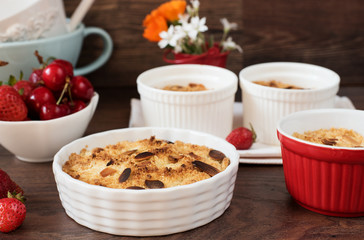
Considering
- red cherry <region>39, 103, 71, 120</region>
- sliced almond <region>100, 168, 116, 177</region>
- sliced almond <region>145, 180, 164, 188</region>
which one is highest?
red cherry <region>39, 103, 71, 120</region>

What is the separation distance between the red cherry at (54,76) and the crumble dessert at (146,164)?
0.19 metres

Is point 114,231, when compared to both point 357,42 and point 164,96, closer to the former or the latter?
point 164,96

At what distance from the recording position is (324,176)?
80 cm

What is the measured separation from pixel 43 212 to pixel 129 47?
0.79 meters

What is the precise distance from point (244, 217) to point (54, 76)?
1.58 ft

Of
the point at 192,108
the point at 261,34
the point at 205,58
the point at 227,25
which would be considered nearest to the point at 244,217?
the point at 192,108

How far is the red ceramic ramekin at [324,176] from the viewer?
0.78 meters

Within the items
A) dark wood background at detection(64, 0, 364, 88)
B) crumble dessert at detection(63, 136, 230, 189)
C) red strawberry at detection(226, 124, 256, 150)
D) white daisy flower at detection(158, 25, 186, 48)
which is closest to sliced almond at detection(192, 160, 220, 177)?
crumble dessert at detection(63, 136, 230, 189)

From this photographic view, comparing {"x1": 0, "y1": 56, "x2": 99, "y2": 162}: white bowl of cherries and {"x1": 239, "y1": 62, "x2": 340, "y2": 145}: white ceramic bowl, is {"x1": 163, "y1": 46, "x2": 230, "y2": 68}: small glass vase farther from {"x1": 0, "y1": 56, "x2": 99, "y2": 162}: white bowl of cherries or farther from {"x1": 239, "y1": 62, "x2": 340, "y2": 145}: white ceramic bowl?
{"x1": 0, "y1": 56, "x2": 99, "y2": 162}: white bowl of cherries

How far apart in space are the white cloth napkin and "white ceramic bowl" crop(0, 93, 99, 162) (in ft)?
0.64

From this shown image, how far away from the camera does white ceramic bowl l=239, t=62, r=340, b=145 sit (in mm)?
1094

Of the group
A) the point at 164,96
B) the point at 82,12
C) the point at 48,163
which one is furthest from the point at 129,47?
the point at 48,163

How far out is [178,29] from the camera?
4.16ft

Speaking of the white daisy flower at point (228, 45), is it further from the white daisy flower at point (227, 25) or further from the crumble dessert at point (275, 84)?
the crumble dessert at point (275, 84)
